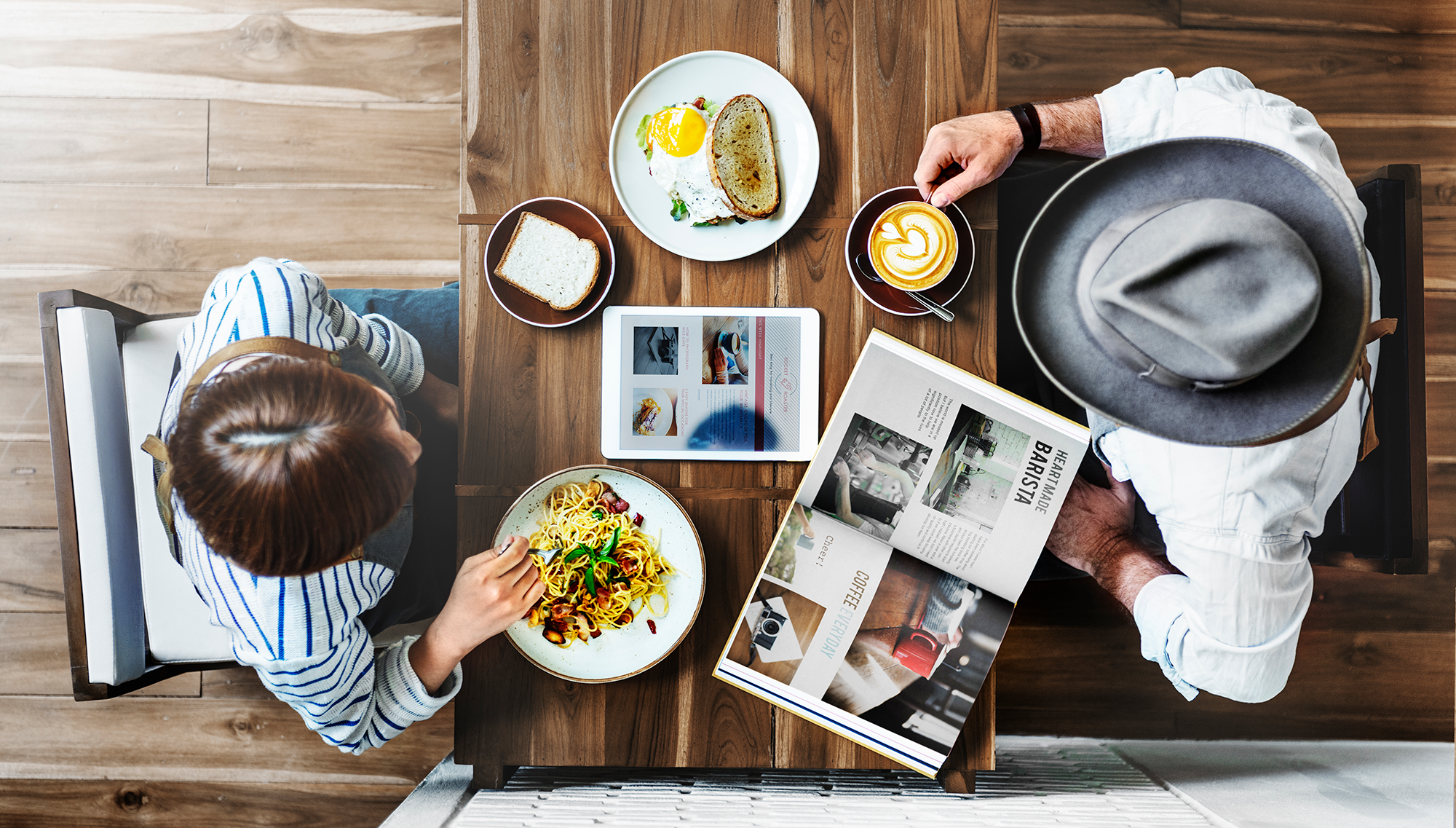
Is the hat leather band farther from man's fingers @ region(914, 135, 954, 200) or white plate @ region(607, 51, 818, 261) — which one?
white plate @ region(607, 51, 818, 261)

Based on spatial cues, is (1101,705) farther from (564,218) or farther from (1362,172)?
(564,218)

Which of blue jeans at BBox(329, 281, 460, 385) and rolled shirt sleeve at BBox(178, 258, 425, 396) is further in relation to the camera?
blue jeans at BBox(329, 281, 460, 385)

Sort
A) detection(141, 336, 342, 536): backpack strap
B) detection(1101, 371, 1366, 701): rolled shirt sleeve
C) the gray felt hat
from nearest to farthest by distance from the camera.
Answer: the gray felt hat, detection(141, 336, 342, 536): backpack strap, detection(1101, 371, 1366, 701): rolled shirt sleeve

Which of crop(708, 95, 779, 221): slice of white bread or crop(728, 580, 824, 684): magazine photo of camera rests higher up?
crop(708, 95, 779, 221): slice of white bread

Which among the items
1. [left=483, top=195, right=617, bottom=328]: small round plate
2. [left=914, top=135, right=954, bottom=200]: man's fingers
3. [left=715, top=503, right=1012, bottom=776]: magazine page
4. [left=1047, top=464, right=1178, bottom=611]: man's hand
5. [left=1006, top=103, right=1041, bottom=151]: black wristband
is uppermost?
[left=1006, top=103, right=1041, bottom=151]: black wristband

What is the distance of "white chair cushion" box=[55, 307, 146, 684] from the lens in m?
1.08

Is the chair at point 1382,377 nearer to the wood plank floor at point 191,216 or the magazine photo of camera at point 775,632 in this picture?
the magazine photo of camera at point 775,632

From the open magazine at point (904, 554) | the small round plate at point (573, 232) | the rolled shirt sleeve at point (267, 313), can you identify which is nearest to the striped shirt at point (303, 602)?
the rolled shirt sleeve at point (267, 313)

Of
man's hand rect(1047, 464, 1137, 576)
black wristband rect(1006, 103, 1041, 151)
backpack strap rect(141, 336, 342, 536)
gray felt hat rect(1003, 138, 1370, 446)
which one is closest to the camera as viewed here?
gray felt hat rect(1003, 138, 1370, 446)

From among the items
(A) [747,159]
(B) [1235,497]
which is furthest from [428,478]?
(B) [1235,497]

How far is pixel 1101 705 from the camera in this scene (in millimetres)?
1747

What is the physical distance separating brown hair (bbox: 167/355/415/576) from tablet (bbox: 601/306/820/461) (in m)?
0.37

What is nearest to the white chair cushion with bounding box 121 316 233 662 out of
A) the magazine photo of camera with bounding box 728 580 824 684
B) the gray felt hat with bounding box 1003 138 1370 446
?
the magazine photo of camera with bounding box 728 580 824 684

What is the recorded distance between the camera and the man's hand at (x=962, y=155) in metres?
1.06
